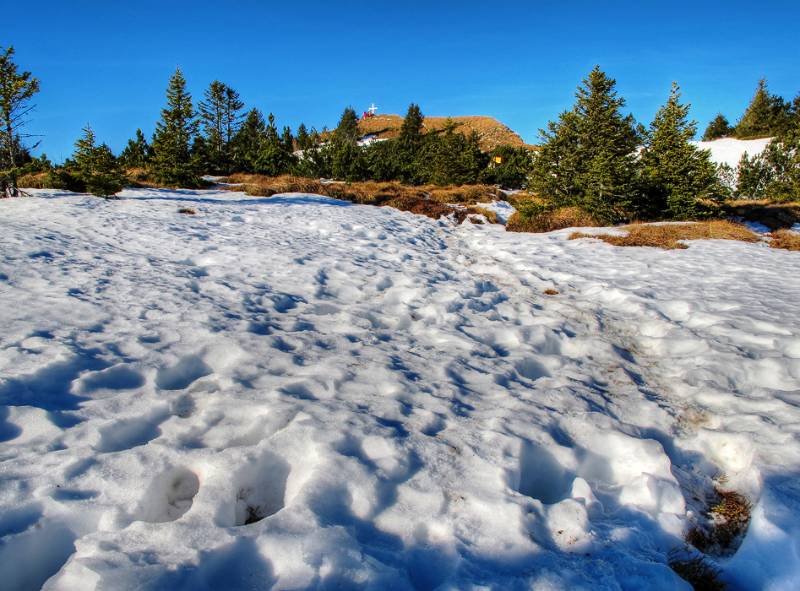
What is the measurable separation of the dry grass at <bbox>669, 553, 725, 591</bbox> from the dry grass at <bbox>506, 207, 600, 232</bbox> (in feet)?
45.9

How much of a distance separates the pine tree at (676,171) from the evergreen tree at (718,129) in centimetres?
5225

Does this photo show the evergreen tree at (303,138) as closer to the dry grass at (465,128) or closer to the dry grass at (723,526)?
the dry grass at (465,128)

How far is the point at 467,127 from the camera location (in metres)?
81.7

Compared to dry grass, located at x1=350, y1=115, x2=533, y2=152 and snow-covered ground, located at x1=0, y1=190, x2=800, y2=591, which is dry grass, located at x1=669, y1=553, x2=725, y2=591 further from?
dry grass, located at x1=350, y1=115, x2=533, y2=152

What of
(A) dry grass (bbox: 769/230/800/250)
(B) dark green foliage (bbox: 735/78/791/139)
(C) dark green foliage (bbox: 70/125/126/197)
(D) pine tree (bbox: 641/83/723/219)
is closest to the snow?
(B) dark green foliage (bbox: 735/78/791/139)

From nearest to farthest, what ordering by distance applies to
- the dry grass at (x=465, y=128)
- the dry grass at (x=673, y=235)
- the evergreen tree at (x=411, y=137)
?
the dry grass at (x=673, y=235)
the evergreen tree at (x=411, y=137)
the dry grass at (x=465, y=128)

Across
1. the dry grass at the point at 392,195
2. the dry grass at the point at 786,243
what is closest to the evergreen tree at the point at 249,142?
the dry grass at the point at 392,195

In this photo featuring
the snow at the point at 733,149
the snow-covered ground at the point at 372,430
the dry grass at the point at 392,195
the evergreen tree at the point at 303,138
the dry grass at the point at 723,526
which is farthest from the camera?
the evergreen tree at the point at 303,138

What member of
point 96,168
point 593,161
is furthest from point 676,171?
point 96,168

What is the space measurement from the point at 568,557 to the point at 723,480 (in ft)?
5.12

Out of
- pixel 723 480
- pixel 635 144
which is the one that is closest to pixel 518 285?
pixel 723 480

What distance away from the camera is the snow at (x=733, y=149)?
44.4 meters

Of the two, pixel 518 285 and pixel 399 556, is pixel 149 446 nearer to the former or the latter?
pixel 399 556

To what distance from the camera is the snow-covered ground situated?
6.57 feet
